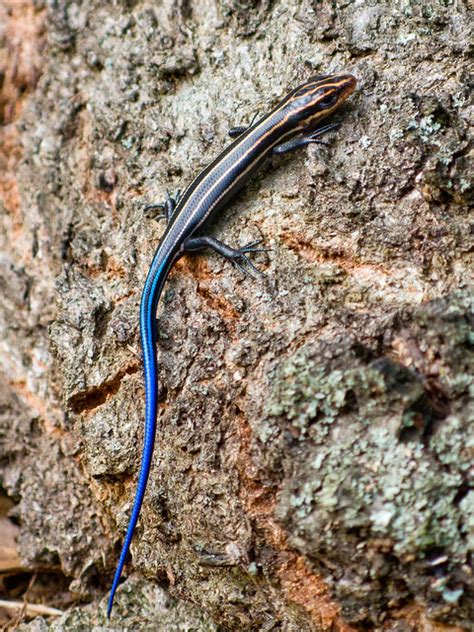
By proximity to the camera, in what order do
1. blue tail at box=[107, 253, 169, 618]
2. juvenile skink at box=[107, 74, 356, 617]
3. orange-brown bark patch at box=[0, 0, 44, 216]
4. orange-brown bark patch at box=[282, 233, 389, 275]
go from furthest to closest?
orange-brown bark patch at box=[0, 0, 44, 216] → juvenile skink at box=[107, 74, 356, 617] → orange-brown bark patch at box=[282, 233, 389, 275] → blue tail at box=[107, 253, 169, 618]

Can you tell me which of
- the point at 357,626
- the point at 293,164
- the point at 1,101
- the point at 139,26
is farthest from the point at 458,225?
the point at 1,101

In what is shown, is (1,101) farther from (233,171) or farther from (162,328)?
(162,328)

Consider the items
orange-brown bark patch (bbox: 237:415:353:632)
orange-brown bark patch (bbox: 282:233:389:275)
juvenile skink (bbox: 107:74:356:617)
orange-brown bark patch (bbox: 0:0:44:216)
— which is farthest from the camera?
orange-brown bark patch (bbox: 0:0:44:216)

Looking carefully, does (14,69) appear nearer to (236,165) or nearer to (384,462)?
(236,165)

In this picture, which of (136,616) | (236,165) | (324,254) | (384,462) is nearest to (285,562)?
(384,462)

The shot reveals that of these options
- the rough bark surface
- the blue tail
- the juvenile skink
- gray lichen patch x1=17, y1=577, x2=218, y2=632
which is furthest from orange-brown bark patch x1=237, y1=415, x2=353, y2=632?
the juvenile skink

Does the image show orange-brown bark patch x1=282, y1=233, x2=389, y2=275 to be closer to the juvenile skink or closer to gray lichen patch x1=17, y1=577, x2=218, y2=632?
the juvenile skink

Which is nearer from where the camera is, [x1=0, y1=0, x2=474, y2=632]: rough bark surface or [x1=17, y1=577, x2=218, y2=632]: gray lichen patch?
[x1=0, y1=0, x2=474, y2=632]: rough bark surface
